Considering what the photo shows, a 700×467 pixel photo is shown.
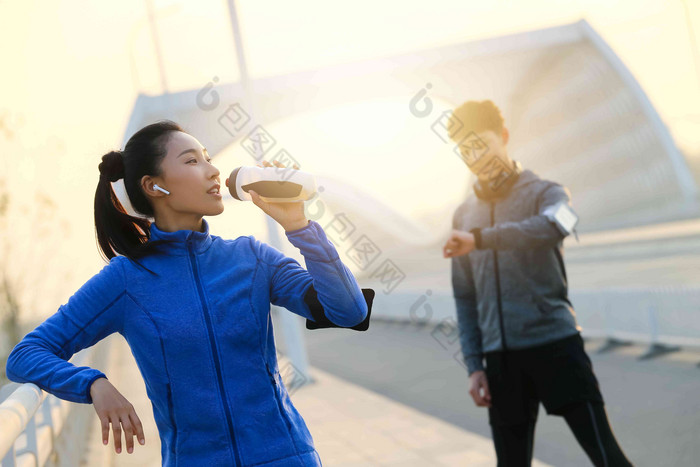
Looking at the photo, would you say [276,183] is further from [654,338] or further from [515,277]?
[654,338]

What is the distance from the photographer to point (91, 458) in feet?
19.8

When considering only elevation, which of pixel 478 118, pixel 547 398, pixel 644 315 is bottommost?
pixel 547 398

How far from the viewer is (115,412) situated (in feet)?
5.93

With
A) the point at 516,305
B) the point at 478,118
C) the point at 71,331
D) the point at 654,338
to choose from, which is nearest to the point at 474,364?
the point at 516,305

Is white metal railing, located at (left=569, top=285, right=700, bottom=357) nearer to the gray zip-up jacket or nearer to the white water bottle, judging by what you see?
the gray zip-up jacket

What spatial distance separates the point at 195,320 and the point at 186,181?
35cm

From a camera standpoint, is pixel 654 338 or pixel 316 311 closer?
pixel 316 311

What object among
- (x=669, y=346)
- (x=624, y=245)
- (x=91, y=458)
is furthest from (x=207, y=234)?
(x=624, y=245)

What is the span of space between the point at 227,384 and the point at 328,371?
33.0ft

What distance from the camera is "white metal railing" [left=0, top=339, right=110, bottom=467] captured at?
1.95 meters

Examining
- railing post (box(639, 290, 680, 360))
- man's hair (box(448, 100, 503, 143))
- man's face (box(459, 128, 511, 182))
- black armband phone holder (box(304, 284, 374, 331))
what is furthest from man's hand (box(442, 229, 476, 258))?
railing post (box(639, 290, 680, 360))

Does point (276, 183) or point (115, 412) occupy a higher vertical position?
point (276, 183)

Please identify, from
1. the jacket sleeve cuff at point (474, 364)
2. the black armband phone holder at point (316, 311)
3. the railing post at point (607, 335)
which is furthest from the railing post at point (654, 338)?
the black armband phone holder at point (316, 311)

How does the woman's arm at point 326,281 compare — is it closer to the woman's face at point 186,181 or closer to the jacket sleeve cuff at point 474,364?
the woman's face at point 186,181
